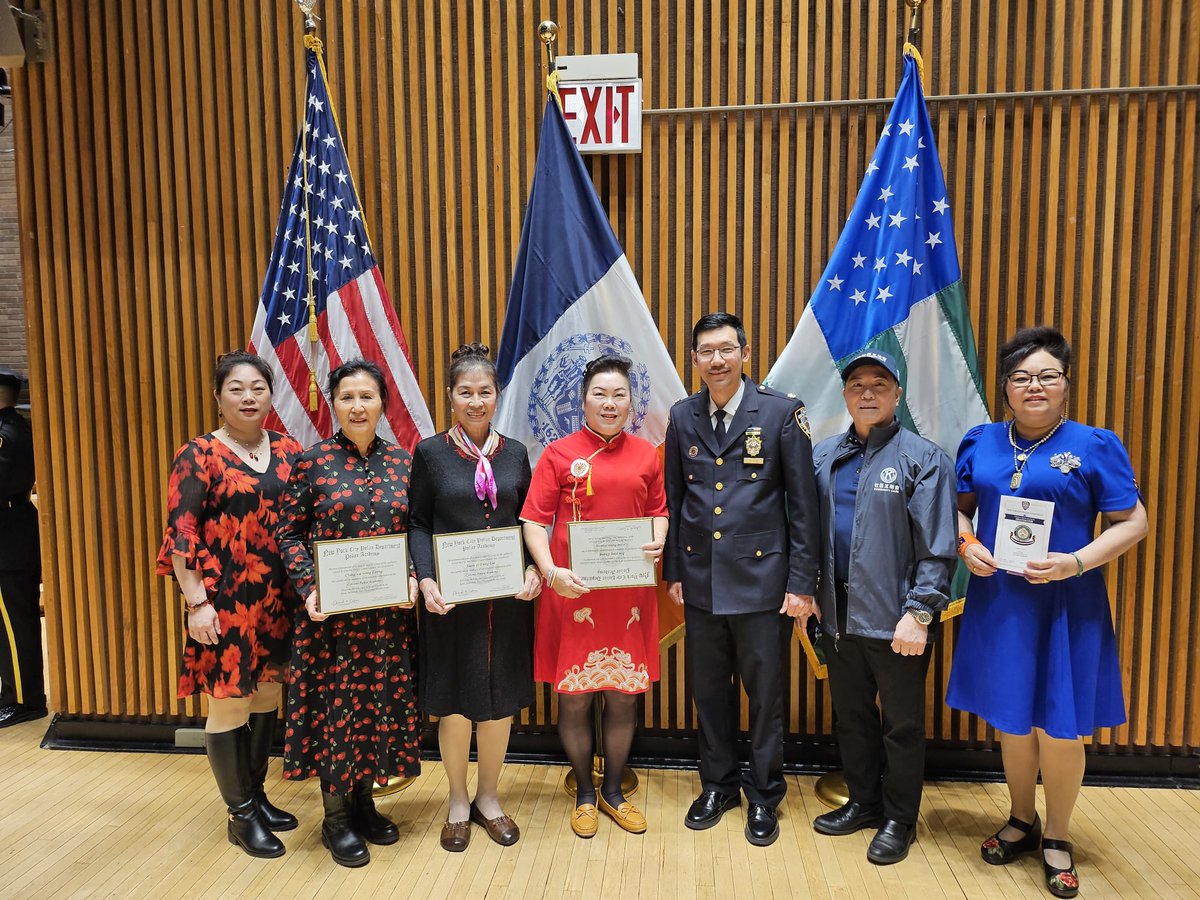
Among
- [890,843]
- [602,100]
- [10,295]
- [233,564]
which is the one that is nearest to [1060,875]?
[890,843]

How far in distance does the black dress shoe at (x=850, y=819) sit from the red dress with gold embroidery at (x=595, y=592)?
84cm

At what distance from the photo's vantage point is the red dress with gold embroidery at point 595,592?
2.57 metres

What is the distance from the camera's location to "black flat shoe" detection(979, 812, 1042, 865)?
99.9 inches

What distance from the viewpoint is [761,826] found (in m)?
2.64

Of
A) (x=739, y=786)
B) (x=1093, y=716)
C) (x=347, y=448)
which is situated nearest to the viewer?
(x=1093, y=716)

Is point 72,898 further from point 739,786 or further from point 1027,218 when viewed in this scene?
point 1027,218

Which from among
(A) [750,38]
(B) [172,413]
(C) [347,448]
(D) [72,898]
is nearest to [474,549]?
(C) [347,448]

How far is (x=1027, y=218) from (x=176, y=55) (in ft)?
12.3

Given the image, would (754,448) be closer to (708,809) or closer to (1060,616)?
(1060,616)

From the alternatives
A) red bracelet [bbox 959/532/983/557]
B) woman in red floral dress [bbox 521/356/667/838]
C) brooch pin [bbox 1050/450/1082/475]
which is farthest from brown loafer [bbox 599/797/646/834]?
brooch pin [bbox 1050/450/1082/475]

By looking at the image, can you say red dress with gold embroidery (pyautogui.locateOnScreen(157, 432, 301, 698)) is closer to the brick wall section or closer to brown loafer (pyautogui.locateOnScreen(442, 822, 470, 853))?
brown loafer (pyautogui.locateOnScreen(442, 822, 470, 853))

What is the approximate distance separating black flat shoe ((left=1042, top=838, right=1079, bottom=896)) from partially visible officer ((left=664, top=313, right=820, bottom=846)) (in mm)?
873

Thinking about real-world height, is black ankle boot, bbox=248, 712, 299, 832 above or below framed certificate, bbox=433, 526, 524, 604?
below

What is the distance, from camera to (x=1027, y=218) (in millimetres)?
3062
